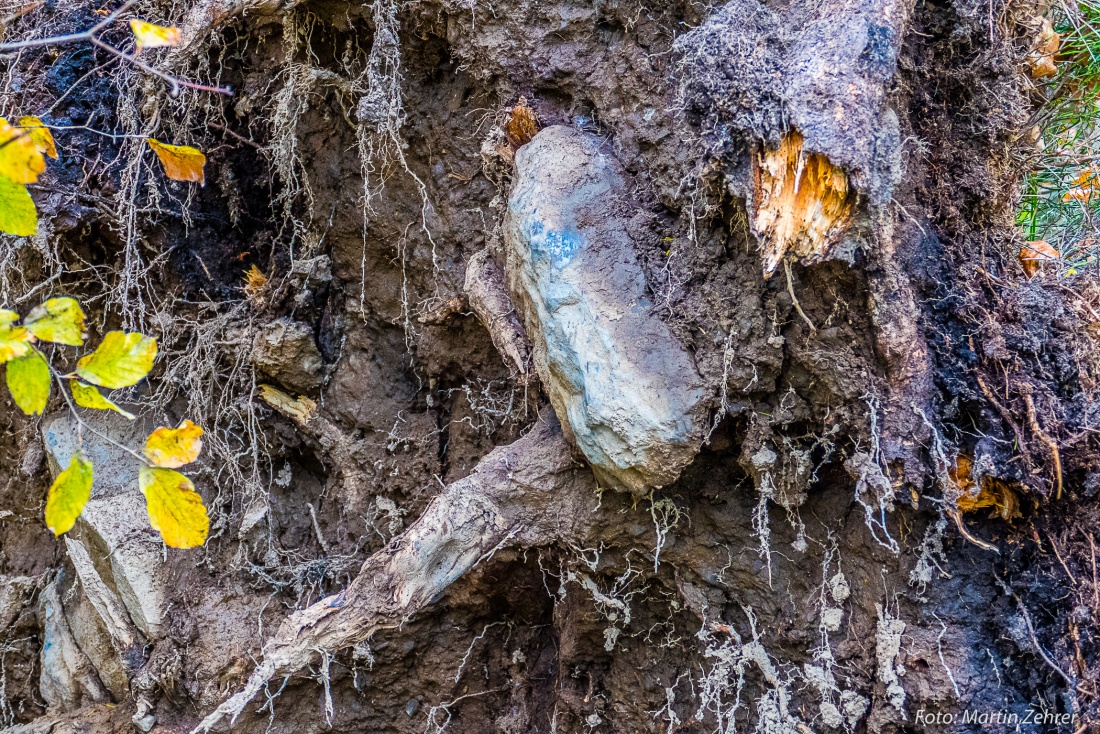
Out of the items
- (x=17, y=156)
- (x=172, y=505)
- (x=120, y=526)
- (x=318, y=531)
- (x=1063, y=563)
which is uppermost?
(x=17, y=156)

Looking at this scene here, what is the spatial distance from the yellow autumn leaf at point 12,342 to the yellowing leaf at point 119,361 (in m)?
0.07

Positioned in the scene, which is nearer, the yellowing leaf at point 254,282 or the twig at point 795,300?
the twig at point 795,300

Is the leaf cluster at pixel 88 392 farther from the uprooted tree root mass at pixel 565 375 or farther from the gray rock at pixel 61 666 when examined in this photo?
the gray rock at pixel 61 666

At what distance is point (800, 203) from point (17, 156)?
1.24m

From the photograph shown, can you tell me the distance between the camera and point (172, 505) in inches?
40.7

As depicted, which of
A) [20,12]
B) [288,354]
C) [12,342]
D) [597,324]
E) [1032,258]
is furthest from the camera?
[288,354]

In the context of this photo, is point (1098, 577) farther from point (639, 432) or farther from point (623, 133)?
point (623, 133)

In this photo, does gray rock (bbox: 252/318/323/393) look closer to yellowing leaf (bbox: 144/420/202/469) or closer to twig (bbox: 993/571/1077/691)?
yellowing leaf (bbox: 144/420/202/469)

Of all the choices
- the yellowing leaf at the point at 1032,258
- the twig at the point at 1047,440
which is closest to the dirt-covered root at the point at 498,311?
the twig at the point at 1047,440

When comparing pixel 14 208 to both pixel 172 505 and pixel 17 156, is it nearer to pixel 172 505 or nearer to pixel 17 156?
pixel 17 156

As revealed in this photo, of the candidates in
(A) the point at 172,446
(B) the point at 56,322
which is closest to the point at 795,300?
(A) the point at 172,446

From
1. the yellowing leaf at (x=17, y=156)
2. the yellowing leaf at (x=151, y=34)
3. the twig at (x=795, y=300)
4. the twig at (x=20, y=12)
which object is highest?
the yellowing leaf at (x=151, y=34)

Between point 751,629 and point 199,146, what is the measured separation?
6.60 feet

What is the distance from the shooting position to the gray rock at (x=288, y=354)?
217cm
